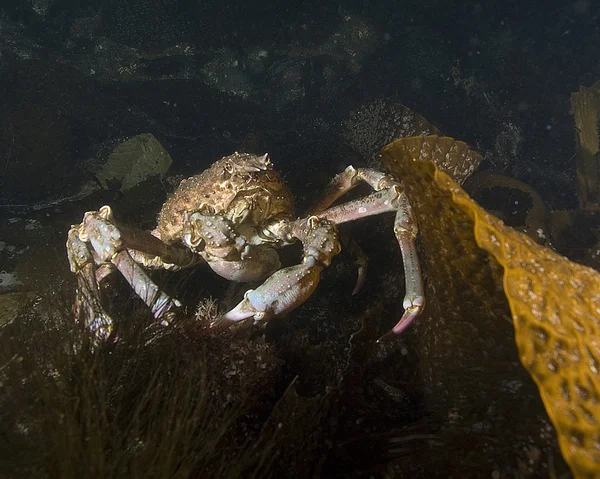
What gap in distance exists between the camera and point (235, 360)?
2.81 m

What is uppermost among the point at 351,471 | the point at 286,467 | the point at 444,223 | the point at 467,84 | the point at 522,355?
the point at 444,223

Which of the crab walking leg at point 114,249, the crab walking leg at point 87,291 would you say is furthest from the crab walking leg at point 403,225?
the crab walking leg at point 87,291

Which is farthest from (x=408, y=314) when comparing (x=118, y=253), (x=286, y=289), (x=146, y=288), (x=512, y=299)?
(x=118, y=253)

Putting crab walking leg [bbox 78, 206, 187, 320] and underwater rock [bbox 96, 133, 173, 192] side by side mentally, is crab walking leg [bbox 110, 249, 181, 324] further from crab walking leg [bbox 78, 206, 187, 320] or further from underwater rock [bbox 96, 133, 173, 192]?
underwater rock [bbox 96, 133, 173, 192]

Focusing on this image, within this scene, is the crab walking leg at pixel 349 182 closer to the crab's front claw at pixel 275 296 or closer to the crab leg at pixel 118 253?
the crab's front claw at pixel 275 296

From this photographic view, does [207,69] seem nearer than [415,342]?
No

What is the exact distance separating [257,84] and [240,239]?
1017 cm

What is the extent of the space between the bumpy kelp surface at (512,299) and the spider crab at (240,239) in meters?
0.93

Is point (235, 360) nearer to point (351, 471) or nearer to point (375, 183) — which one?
point (351, 471)

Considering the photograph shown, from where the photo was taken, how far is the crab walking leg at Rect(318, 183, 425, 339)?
132 inches

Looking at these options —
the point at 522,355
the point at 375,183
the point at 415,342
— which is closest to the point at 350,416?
the point at 415,342

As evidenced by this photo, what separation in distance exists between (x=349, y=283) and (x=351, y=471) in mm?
2151

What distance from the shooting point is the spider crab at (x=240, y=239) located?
3258mm

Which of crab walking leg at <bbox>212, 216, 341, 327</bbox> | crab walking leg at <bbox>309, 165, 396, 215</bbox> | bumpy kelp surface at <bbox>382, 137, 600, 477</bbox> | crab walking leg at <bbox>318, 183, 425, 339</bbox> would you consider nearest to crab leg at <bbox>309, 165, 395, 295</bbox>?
crab walking leg at <bbox>309, 165, 396, 215</bbox>
